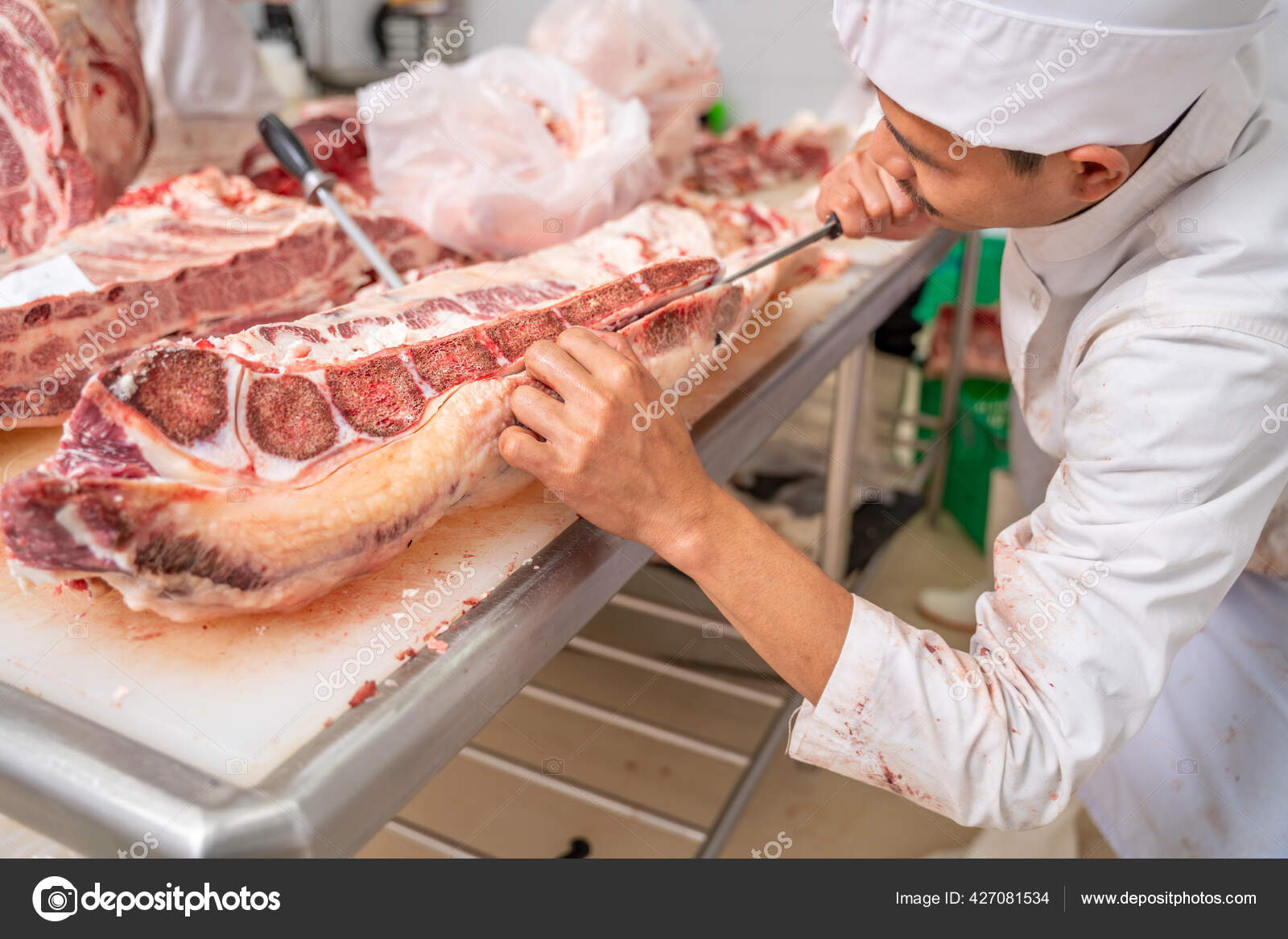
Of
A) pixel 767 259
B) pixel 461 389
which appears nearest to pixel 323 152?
pixel 767 259

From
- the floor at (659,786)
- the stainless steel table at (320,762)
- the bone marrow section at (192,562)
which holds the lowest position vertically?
the floor at (659,786)

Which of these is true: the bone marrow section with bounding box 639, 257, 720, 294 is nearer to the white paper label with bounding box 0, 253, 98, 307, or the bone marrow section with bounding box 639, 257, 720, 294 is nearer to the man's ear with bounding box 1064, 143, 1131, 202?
the man's ear with bounding box 1064, 143, 1131, 202

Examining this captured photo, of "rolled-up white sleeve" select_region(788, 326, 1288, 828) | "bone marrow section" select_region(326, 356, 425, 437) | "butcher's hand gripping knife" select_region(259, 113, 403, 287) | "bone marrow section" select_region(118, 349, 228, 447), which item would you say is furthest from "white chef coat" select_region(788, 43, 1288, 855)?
"butcher's hand gripping knife" select_region(259, 113, 403, 287)

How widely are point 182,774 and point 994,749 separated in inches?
30.1

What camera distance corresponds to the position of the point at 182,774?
0.72 metres

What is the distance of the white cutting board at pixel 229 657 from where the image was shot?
2.56 feet

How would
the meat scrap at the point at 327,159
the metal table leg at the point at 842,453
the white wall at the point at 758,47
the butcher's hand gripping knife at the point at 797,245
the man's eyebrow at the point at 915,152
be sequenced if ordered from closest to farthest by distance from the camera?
the man's eyebrow at the point at 915,152 → the butcher's hand gripping knife at the point at 797,245 → the meat scrap at the point at 327,159 → the metal table leg at the point at 842,453 → the white wall at the point at 758,47

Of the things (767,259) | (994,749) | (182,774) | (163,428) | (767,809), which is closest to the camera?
(182,774)

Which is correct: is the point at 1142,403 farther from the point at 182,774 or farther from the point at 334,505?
the point at 182,774

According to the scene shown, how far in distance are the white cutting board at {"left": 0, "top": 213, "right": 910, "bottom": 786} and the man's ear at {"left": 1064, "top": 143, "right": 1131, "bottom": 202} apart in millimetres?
734

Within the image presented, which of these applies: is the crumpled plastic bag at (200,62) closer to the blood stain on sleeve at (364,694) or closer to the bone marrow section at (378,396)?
the bone marrow section at (378,396)

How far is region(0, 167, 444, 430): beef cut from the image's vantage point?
119cm

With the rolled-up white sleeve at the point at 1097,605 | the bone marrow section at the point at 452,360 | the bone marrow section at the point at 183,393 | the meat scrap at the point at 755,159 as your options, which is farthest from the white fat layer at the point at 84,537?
the meat scrap at the point at 755,159
